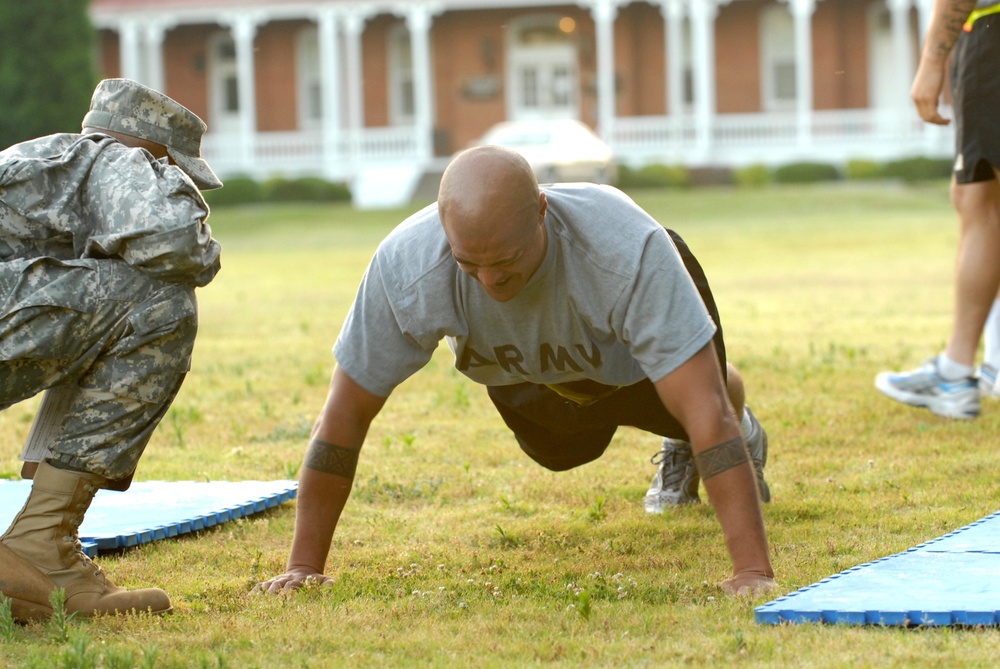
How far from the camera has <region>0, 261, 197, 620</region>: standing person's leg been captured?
3.48 metres

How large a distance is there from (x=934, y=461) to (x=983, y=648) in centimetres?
236

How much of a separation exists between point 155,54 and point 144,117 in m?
34.1

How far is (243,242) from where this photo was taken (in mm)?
25359

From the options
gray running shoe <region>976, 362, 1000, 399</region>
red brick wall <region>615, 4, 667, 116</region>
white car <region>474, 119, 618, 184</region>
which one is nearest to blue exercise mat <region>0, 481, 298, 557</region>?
gray running shoe <region>976, 362, 1000, 399</region>

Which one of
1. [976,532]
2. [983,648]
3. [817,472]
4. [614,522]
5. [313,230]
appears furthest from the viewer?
[313,230]

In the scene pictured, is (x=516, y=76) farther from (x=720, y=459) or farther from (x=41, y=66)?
(x=720, y=459)

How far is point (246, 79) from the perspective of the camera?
35.9 meters

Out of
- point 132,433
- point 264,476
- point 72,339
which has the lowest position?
point 264,476

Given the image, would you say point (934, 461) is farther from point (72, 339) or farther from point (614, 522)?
point (72, 339)

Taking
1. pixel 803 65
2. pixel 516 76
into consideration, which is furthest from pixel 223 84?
pixel 803 65

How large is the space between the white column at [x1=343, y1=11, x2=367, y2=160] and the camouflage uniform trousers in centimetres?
3266

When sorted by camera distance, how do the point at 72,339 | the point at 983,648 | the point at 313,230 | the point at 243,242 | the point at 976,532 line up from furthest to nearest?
1. the point at 313,230
2. the point at 243,242
3. the point at 976,532
4. the point at 72,339
5. the point at 983,648

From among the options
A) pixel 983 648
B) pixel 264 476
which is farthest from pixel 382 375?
pixel 264 476

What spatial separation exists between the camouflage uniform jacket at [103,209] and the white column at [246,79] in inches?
1288
